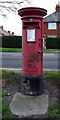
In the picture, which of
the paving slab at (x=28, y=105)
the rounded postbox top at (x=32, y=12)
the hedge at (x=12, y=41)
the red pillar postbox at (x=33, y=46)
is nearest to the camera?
the paving slab at (x=28, y=105)

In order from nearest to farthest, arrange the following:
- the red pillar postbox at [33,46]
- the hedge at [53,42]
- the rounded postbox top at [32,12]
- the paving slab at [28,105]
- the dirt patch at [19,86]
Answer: the paving slab at [28,105] < the rounded postbox top at [32,12] < the red pillar postbox at [33,46] < the dirt patch at [19,86] < the hedge at [53,42]

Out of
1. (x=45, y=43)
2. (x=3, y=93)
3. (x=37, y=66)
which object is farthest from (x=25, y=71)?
(x=45, y=43)

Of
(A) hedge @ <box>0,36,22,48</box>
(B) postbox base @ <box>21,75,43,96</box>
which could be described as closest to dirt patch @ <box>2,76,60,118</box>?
(B) postbox base @ <box>21,75,43,96</box>

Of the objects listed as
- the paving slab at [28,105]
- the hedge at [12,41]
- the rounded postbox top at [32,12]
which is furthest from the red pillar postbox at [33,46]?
the hedge at [12,41]

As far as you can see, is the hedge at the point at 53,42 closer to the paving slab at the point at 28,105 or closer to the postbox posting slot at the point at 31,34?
the postbox posting slot at the point at 31,34

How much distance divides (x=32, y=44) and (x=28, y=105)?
1.44 metres

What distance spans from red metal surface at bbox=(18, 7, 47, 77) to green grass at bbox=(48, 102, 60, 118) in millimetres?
916

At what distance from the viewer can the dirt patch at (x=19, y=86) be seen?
4.41 m

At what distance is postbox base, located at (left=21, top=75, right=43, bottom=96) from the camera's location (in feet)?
14.4

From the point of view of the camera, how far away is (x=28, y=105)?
3.92m

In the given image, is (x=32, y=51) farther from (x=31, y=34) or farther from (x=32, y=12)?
(x=32, y=12)

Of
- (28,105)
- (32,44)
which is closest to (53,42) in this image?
(32,44)

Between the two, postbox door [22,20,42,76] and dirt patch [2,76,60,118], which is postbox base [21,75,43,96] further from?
dirt patch [2,76,60,118]

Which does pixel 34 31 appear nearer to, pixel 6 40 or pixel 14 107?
pixel 14 107
